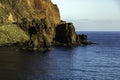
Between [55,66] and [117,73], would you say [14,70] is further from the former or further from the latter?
[117,73]

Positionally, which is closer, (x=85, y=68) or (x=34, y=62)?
(x=85, y=68)

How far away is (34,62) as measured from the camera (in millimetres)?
161250

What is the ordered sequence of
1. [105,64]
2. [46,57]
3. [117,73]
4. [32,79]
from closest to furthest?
[32,79], [117,73], [105,64], [46,57]

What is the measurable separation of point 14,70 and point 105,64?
48.4m

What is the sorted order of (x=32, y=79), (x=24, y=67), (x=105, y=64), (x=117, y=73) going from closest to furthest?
(x=32, y=79) → (x=117, y=73) → (x=24, y=67) → (x=105, y=64)

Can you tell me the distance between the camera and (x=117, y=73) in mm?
130000

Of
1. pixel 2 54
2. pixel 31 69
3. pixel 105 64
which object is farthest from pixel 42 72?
pixel 2 54

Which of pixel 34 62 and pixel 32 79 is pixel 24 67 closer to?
pixel 34 62

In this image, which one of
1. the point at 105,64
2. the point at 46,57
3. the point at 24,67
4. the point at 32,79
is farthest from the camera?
the point at 46,57

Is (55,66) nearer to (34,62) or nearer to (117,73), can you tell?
(34,62)

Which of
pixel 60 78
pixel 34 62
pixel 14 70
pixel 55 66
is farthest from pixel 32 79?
pixel 34 62

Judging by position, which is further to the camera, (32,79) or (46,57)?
(46,57)

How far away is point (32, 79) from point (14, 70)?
20901mm

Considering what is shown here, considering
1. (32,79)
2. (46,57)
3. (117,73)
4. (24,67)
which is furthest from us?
(46,57)
